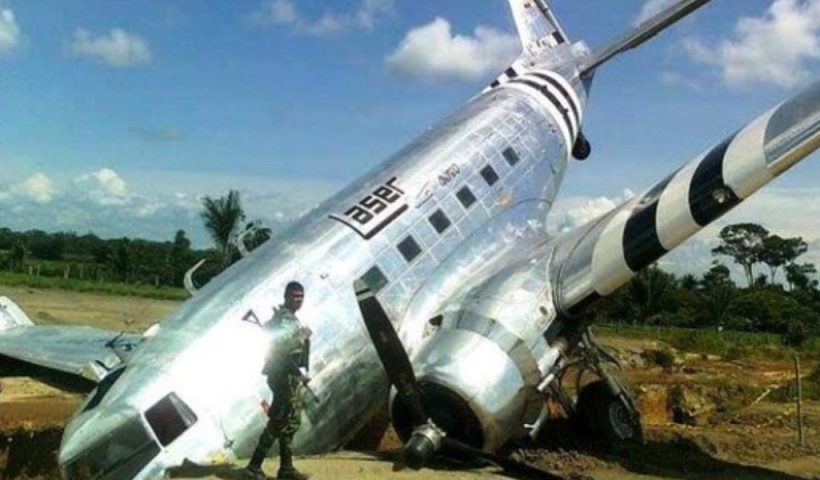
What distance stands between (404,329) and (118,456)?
4.03 meters

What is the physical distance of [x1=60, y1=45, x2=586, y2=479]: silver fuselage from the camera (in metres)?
9.25

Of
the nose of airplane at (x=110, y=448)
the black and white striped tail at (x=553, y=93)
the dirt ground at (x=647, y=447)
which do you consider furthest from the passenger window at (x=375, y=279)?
the black and white striped tail at (x=553, y=93)

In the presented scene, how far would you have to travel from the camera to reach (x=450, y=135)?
1535cm

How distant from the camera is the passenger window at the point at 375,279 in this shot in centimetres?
1146

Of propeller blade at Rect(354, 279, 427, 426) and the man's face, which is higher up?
the man's face

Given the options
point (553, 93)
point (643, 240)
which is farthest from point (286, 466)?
point (553, 93)

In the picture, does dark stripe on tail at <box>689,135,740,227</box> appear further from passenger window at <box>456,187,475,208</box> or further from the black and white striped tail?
the black and white striped tail

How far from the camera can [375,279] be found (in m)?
11.6

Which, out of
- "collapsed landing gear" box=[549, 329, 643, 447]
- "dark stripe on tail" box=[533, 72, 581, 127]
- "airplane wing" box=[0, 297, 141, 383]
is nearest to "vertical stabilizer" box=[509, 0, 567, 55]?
"dark stripe on tail" box=[533, 72, 581, 127]

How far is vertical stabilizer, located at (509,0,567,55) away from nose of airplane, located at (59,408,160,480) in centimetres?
1644

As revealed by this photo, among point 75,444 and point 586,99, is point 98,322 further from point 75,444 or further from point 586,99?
point 75,444

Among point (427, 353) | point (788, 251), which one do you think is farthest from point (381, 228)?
point (788, 251)

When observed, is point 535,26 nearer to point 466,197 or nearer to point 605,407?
point 466,197

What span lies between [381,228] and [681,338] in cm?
4113
